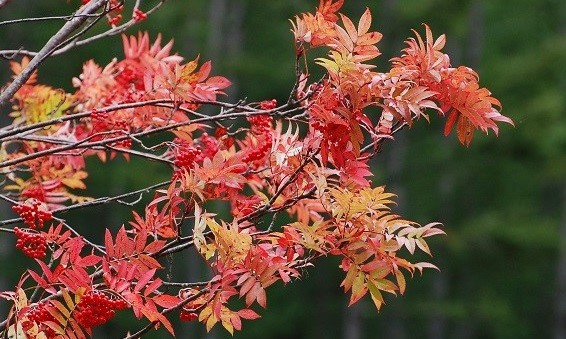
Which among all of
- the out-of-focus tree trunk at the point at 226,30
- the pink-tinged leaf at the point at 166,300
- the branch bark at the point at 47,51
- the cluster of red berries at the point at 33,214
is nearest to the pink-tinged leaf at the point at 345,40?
the branch bark at the point at 47,51

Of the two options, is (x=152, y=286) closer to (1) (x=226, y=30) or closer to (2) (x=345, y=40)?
(2) (x=345, y=40)

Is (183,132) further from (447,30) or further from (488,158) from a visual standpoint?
(488,158)

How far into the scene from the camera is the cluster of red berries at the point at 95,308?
7.41 feet

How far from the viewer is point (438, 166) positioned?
15656 millimetres

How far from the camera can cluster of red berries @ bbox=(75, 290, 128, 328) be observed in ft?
7.41

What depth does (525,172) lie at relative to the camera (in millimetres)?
16719

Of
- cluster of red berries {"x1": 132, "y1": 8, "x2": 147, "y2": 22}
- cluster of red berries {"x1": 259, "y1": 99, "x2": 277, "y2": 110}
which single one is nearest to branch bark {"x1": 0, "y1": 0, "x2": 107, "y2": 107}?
cluster of red berries {"x1": 132, "y1": 8, "x2": 147, "y2": 22}

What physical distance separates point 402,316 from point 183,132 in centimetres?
1403

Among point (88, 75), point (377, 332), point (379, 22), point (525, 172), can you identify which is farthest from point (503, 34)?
point (88, 75)

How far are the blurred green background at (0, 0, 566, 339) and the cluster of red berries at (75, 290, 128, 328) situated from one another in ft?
35.4

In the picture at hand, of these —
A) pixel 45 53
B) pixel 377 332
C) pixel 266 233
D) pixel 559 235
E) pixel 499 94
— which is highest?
pixel 45 53

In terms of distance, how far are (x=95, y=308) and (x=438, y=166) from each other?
44.9ft

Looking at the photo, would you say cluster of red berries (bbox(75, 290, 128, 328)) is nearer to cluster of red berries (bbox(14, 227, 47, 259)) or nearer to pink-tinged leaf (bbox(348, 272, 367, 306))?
cluster of red berries (bbox(14, 227, 47, 259))

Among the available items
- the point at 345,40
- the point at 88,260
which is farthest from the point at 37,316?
the point at 345,40
